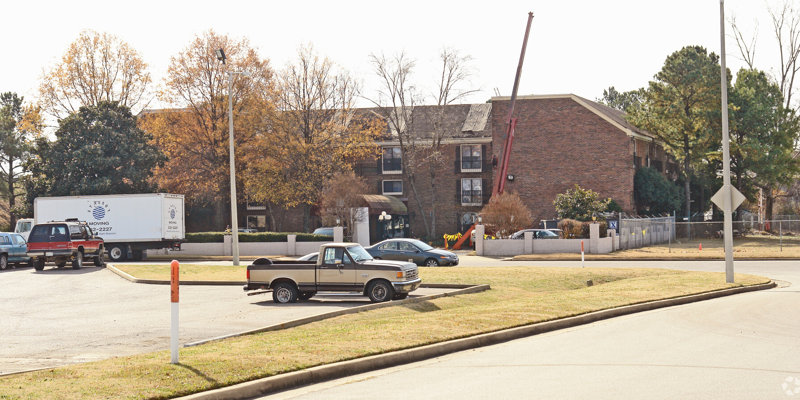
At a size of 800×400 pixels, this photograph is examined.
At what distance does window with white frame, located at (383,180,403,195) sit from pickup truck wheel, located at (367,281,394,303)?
4729 cm

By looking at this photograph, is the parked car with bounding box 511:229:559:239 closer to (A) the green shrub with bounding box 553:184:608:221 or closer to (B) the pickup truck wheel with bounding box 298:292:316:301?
(A) the green shrub with bounding box 553:184:608:221

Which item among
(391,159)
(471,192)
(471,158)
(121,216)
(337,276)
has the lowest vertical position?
(337,276)

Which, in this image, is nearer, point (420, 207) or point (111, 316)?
point (111, 316)

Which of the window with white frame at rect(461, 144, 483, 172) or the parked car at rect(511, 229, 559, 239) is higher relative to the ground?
the window with white frame at rect(461, 144, 483, 172)

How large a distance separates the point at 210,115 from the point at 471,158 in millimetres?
20781

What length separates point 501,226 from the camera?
49125 millimetres

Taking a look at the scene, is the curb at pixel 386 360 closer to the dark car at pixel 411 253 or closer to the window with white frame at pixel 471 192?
the dark car at pixel 411 253

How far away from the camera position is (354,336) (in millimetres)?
13836

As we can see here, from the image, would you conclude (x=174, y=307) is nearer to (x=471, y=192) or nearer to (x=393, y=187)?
(x=471, y=192)

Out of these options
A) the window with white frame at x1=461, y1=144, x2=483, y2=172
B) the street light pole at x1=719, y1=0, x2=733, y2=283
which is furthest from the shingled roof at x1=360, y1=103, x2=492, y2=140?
the street light pole at x1=719, y1=0, x2=733, y2=283

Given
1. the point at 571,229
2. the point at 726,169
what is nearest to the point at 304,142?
the point at 571,229

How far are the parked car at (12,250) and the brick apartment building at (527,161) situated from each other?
87.3 ft

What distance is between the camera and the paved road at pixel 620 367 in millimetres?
9500

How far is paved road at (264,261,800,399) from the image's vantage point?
9.50 metres
